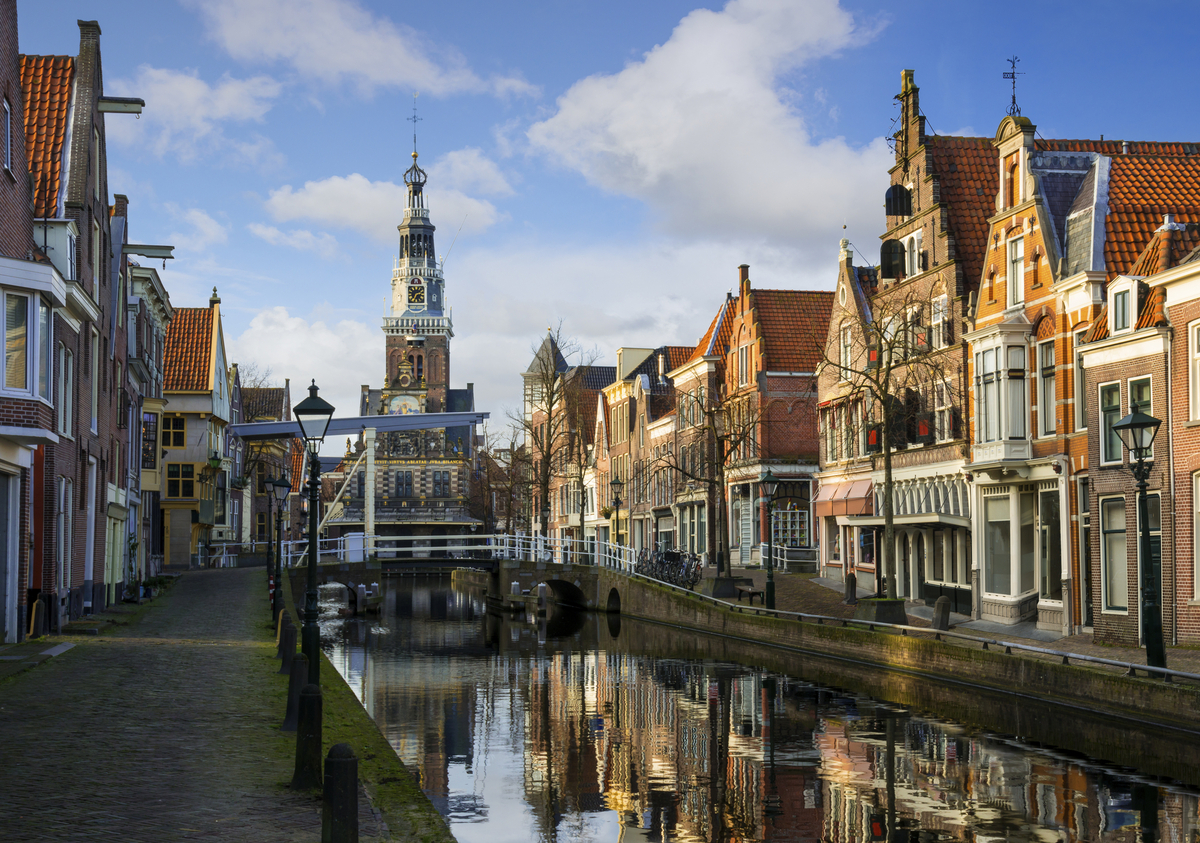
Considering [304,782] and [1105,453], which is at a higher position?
[1105,453]

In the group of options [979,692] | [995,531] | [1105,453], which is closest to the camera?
[979,692]

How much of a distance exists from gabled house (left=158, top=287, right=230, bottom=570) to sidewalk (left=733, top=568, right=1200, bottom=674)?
87.8 ft

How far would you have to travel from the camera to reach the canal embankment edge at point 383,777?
1060 cm

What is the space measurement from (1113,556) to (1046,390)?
217 inches

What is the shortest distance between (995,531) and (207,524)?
139 feet

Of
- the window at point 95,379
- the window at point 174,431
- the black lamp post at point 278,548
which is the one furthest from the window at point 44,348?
the window at point 174,431

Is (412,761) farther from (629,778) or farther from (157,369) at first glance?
(157,369)

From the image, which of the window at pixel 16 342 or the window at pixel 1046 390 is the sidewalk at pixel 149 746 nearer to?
the window at pixel 16 342

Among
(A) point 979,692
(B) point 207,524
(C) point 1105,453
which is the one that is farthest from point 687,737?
(B) point 207,524

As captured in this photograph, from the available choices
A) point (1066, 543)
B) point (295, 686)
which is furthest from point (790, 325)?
point (295, 686)

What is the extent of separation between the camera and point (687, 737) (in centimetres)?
1866

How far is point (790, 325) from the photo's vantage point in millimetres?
53094

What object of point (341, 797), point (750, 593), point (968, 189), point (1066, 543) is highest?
point (968, 189)

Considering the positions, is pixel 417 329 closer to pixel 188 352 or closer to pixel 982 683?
pixel 188 352
